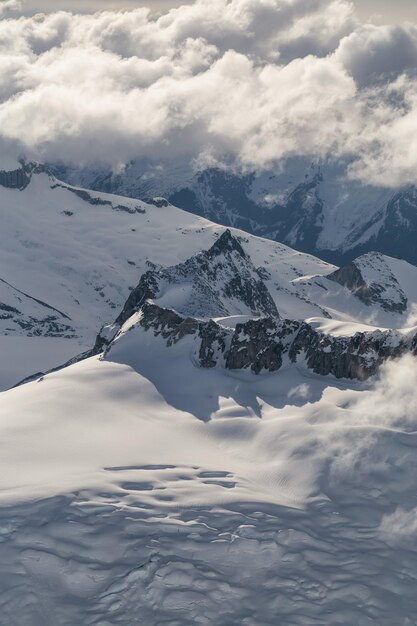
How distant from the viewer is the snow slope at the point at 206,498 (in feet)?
375

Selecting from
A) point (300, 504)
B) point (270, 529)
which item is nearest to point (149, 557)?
point (270, 529)

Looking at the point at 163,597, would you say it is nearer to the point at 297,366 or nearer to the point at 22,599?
the point at 22,599

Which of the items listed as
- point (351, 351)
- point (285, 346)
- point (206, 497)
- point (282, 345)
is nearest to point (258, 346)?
point (282, 345)

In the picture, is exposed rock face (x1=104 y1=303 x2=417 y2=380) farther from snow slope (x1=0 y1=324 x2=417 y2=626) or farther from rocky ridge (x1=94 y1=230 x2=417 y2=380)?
snow slope (x1=0 y1=324 x2=417 y2=626)

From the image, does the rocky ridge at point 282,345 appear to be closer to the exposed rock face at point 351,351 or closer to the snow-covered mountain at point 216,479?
the exposed rock face at point 351,351

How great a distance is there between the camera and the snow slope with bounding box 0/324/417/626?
375ft

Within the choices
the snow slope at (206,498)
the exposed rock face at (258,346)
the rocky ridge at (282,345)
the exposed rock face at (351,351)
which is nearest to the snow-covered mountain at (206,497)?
the snow slope at (206,498)

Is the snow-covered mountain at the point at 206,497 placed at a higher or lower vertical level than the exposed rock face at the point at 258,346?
lower

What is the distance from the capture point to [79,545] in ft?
406

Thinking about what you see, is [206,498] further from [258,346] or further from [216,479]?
[258,346]

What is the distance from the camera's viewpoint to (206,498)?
13550cm

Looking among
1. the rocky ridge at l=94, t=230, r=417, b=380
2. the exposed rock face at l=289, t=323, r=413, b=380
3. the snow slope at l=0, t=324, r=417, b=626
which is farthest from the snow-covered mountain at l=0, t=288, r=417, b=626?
the exposed rock face at l=289, t=323, r=413, b=380

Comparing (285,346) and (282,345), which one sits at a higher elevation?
(282,345)

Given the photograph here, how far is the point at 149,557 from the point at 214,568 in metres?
7.26
